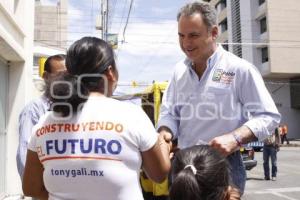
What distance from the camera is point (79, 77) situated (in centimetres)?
231

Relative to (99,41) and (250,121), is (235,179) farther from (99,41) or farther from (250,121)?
(99,41)

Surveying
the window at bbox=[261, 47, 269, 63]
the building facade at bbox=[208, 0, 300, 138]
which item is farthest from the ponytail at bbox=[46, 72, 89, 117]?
the window at bbox=[261, 47, 269, 63]

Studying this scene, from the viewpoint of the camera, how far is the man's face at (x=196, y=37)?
2.57m

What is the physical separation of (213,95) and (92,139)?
802 mm

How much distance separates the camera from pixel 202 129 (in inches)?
107

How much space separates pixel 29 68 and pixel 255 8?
3450 cm

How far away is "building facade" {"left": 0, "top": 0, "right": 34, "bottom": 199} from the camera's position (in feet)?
29.7

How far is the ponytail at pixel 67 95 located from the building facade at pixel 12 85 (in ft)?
21.4

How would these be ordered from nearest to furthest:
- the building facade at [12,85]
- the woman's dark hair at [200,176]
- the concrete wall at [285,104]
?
the woman's dark hair at [200,176] → the building facade at [12,85] → the concrete wall at [285,104]

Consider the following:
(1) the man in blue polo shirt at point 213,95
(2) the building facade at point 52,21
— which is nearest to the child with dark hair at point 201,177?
(1) the man in blue polo shirt at point 213,95

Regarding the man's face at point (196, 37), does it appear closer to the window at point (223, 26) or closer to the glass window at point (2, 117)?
the glass window at point (2, 117)

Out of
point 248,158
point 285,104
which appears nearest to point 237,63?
point 248,158

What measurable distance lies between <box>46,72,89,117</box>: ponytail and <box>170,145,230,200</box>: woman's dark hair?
1.87 feet

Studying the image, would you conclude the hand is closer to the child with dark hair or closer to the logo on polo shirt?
the child with dark hair
